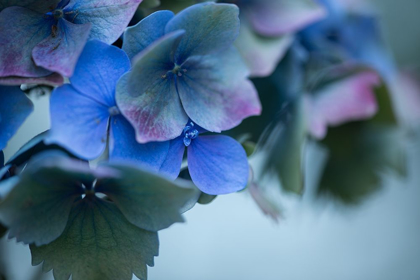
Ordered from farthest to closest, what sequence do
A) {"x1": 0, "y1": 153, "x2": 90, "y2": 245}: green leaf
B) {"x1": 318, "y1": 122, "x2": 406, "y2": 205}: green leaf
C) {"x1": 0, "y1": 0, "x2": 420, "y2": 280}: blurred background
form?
{"x1": 0, "y1": 0, "x2": 420, "y2": 280}: blurred background
{"x1": 318, "y1": 122, "x2": 406, "y2": 205}: green leaf
{"x1": 0, "y1": 153, "x2": 90, "y2": 245}: green leaf

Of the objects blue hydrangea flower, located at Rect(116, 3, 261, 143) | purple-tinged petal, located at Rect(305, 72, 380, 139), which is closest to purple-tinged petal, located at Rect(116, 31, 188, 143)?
blue hydrangea flower, located at Rect(116, 3, 261, 143)

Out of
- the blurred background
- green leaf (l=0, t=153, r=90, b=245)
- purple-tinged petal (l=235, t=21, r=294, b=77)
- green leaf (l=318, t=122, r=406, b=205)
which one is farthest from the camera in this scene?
the blurred background

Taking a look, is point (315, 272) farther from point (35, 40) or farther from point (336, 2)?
point (35, 40)

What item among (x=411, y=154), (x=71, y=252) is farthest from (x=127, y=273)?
(x=411, y=154)

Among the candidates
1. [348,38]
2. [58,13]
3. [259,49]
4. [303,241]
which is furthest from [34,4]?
[303,241]

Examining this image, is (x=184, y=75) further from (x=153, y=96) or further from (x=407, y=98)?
(x=407, y=98)

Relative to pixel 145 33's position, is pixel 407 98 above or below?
below

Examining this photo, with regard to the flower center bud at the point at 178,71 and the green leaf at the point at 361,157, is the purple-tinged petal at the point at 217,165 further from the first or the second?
the green leaf at the point at 361,157

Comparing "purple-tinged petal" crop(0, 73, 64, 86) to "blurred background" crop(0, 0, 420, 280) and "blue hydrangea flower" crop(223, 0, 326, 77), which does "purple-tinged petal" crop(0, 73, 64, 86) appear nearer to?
"blue hydrangea flower" crop(223, 0, 326, 77)
